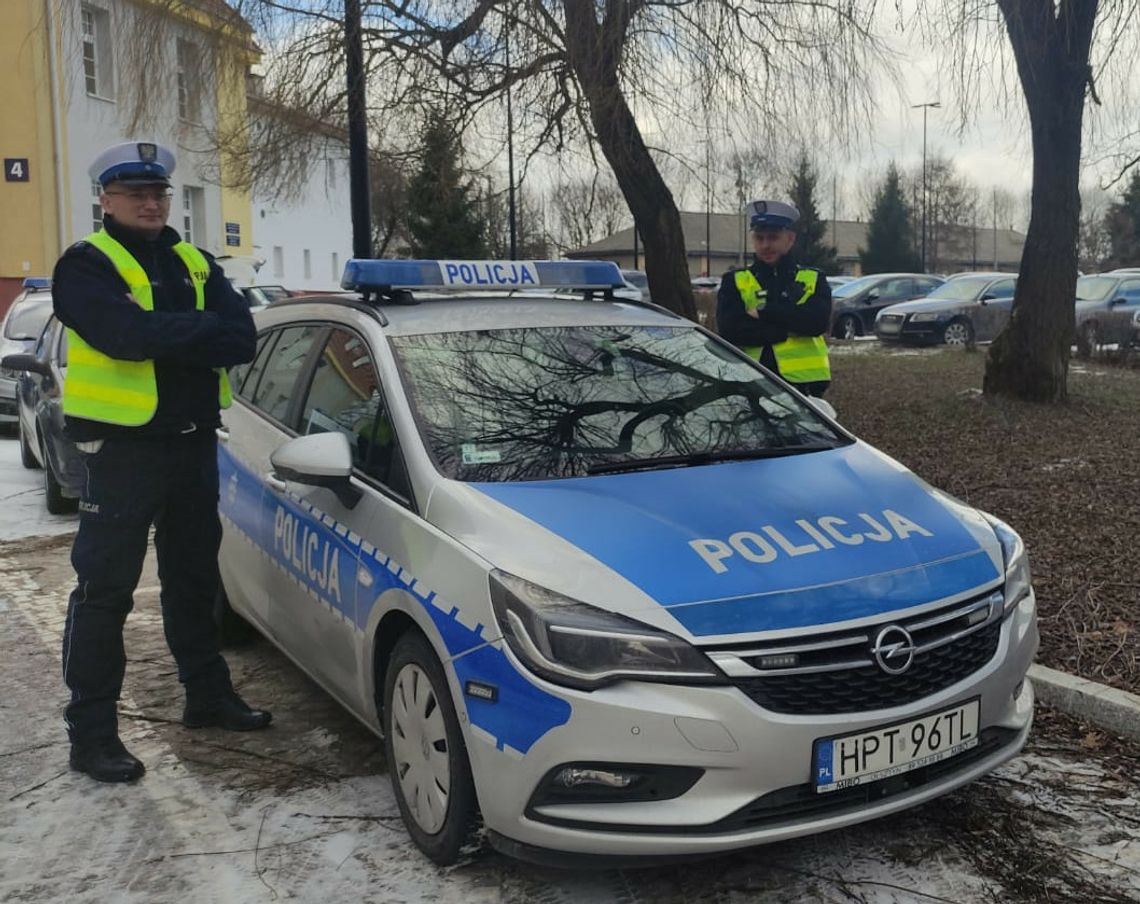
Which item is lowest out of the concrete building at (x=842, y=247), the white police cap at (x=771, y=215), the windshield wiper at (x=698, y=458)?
the windshield wiper at (x=698, y=458)

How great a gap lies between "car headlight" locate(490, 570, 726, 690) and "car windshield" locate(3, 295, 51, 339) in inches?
450

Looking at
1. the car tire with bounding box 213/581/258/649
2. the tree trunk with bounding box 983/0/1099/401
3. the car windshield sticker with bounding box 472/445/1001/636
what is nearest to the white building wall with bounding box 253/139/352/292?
the tree trunk with bounding box 983/0/1099/401

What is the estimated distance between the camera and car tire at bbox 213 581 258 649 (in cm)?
506

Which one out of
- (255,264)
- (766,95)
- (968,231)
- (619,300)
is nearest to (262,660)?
(619,300)

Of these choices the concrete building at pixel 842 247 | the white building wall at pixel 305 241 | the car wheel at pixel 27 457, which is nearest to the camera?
the car wheel at pixel 27 457

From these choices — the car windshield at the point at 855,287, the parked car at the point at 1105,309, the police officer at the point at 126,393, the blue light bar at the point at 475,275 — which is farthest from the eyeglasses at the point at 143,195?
the car windshield at the point at 855,287

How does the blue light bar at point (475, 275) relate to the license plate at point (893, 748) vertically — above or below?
above

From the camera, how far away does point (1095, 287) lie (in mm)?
19125

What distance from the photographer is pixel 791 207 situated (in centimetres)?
570

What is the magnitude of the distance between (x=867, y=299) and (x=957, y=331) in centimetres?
452

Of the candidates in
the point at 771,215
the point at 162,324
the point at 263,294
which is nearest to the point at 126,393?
the point at 162,324

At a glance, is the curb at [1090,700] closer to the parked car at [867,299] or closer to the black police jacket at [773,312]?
the black police jacket at [773,312]

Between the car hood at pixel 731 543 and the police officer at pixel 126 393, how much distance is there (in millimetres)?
1160

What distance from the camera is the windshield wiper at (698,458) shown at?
135 inches
